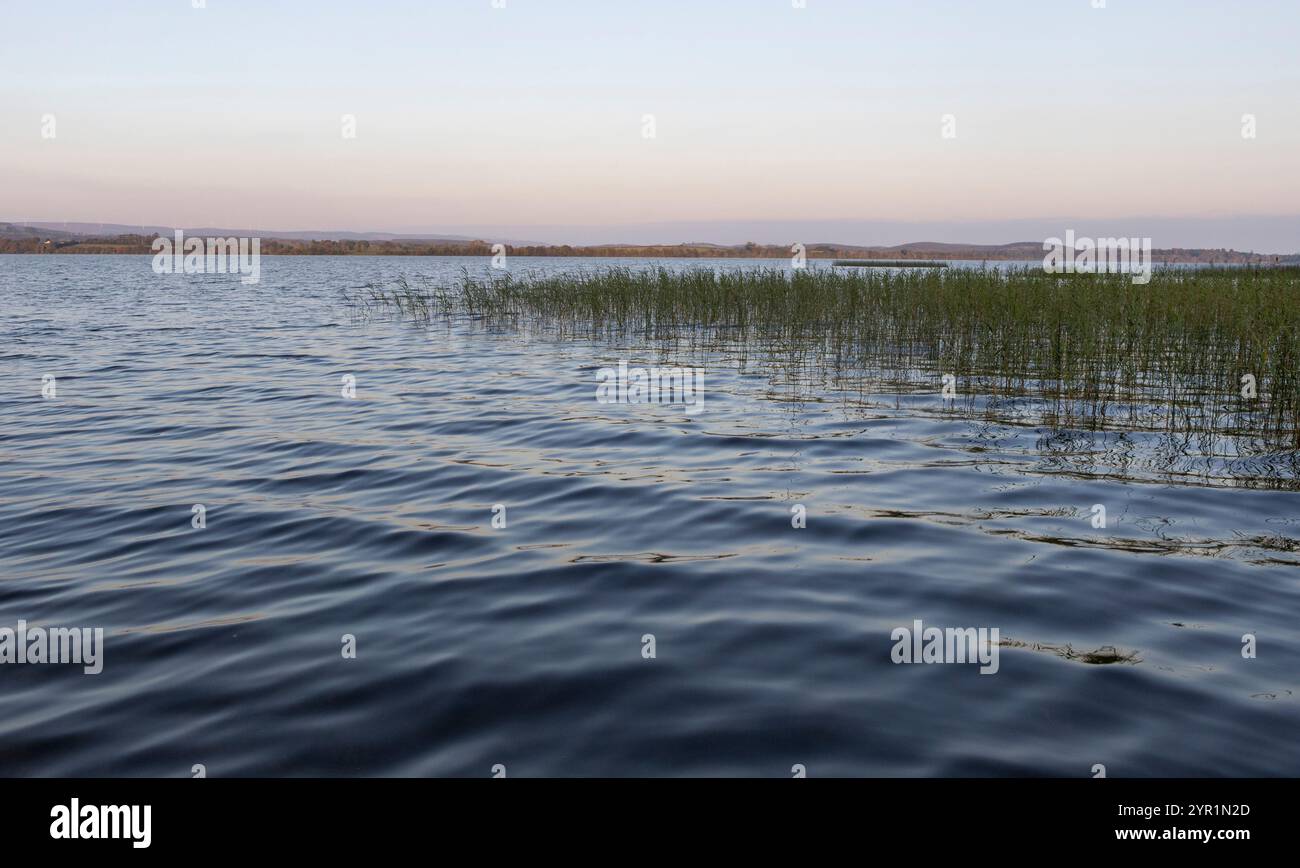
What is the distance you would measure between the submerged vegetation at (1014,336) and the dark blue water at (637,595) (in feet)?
7.34

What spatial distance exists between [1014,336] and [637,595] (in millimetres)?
13053

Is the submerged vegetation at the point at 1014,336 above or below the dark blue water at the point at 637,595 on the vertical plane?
above

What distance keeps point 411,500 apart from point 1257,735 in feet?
22.0

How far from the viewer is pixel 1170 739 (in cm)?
410

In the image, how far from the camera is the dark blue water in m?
4.13

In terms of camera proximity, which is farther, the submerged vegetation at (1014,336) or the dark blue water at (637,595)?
the submerged vegetation at (1014,336)

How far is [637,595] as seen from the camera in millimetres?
6113

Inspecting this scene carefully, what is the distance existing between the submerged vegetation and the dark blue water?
2.24m

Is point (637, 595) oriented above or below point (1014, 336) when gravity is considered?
below

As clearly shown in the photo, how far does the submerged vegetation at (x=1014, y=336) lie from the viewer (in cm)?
1252

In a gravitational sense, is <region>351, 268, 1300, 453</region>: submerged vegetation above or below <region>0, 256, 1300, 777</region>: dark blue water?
above

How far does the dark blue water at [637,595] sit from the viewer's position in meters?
4.13

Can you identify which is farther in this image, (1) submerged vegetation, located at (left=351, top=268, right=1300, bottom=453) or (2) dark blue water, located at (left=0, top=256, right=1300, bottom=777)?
(1) submerged vegetation, located at (left=351, top=268, right=1300, bottom=453)
